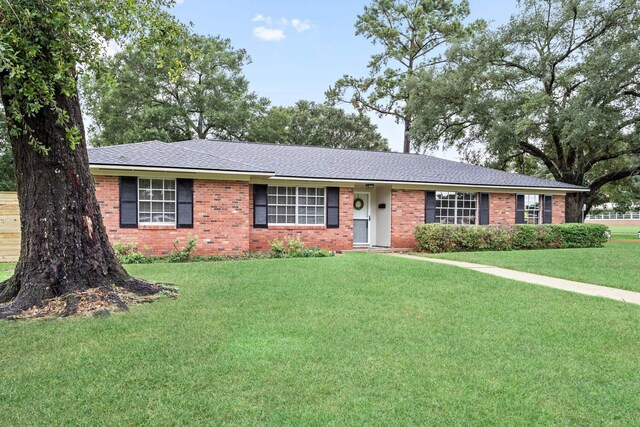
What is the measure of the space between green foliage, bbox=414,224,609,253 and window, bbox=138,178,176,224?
8.22 meters

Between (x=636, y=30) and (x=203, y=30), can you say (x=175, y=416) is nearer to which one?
(x=636, y=30)

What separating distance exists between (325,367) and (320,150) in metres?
15.6

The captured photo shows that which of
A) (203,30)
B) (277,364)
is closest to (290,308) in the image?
(277,364)

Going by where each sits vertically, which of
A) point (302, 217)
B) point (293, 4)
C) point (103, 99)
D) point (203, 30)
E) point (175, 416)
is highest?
point (203, 30)

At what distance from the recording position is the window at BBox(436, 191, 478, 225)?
16250 mm

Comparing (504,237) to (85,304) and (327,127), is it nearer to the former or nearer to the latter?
(85,304)

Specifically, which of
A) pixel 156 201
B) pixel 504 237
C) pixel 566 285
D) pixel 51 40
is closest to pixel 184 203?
pixel 156 201

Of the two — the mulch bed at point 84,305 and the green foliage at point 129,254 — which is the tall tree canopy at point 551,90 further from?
the mulch bed at point 84,305

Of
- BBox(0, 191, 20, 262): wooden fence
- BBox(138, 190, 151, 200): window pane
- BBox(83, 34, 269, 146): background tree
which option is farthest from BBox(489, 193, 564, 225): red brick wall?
BBox(83, 34, 269, 146): background tree

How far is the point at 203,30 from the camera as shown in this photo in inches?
1193

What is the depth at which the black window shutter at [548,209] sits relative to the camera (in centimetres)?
1782

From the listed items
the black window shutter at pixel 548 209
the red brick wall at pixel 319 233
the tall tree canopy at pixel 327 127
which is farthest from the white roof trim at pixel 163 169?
the tall tree canopy at pixel 327 127

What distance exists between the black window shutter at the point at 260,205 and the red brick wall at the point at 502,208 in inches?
358

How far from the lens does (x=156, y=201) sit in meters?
12.3
